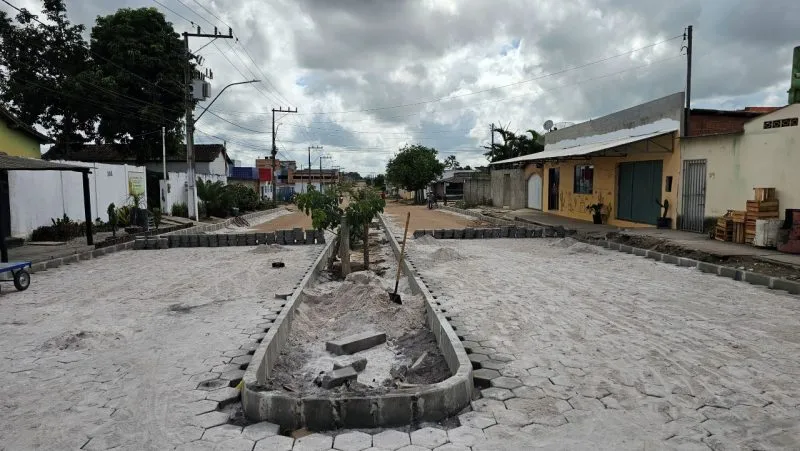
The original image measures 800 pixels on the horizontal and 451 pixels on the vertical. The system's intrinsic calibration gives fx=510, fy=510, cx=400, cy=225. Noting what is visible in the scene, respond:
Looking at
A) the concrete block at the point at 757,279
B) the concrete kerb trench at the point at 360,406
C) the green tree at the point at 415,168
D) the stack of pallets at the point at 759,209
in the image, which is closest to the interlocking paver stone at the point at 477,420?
the concrete kerb trench at the point at 360,406

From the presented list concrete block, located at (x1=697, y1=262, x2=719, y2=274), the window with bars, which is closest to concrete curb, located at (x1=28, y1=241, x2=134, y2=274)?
concrete block, located at (x1=697, y1=262, x2=719, y2=274)

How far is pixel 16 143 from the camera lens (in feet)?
67.6

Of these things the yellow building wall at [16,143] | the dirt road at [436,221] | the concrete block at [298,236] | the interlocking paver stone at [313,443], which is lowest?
the interlocking paver stone at [313,443]

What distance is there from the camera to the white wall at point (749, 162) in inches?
467

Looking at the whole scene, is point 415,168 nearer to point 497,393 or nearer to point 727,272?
point 727,272

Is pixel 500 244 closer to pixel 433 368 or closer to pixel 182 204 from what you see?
pixel 433 368

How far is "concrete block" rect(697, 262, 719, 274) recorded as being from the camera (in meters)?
9.80

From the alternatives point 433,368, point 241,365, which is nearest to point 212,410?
point 241,365

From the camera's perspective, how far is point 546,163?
1063 inches

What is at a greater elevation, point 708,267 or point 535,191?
point 535,191

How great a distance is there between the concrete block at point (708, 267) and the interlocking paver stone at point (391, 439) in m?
8.56

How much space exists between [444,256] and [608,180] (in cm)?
1123

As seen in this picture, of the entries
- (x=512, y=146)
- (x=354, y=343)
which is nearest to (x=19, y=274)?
(x=354, y=343)

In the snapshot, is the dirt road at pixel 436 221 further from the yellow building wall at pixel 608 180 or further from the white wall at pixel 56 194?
the white wall at pixel 56 194
